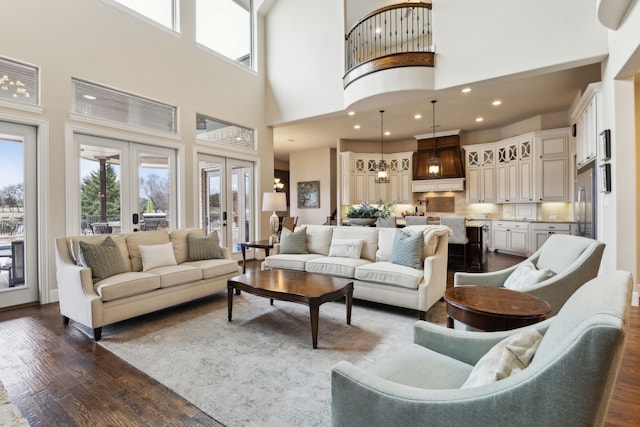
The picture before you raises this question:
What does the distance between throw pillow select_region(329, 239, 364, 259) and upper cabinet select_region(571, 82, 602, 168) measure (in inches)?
136

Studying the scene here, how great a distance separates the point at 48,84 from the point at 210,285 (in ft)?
10.8

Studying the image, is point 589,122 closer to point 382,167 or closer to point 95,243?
point 382,167

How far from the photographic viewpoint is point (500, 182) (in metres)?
8.04

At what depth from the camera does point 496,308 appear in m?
1.91

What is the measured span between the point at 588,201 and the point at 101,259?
6277 millimetres

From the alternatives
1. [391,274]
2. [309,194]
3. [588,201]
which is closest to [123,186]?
[391,274]

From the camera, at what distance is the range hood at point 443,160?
28.2 feet

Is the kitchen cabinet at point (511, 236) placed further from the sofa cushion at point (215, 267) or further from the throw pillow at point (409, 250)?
the sofa cushion at point (215, 267)

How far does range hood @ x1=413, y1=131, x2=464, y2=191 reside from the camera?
859 centimetres

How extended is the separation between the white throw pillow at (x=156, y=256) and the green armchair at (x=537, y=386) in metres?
3.19

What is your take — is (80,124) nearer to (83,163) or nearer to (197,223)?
(83,163)

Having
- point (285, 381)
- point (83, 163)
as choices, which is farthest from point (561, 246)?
point (83, 163)

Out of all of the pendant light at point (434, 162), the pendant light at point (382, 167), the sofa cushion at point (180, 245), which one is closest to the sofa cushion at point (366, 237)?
the sofa cushion at point (180, 245)

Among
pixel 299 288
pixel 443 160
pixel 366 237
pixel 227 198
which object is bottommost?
pixel 299 288
